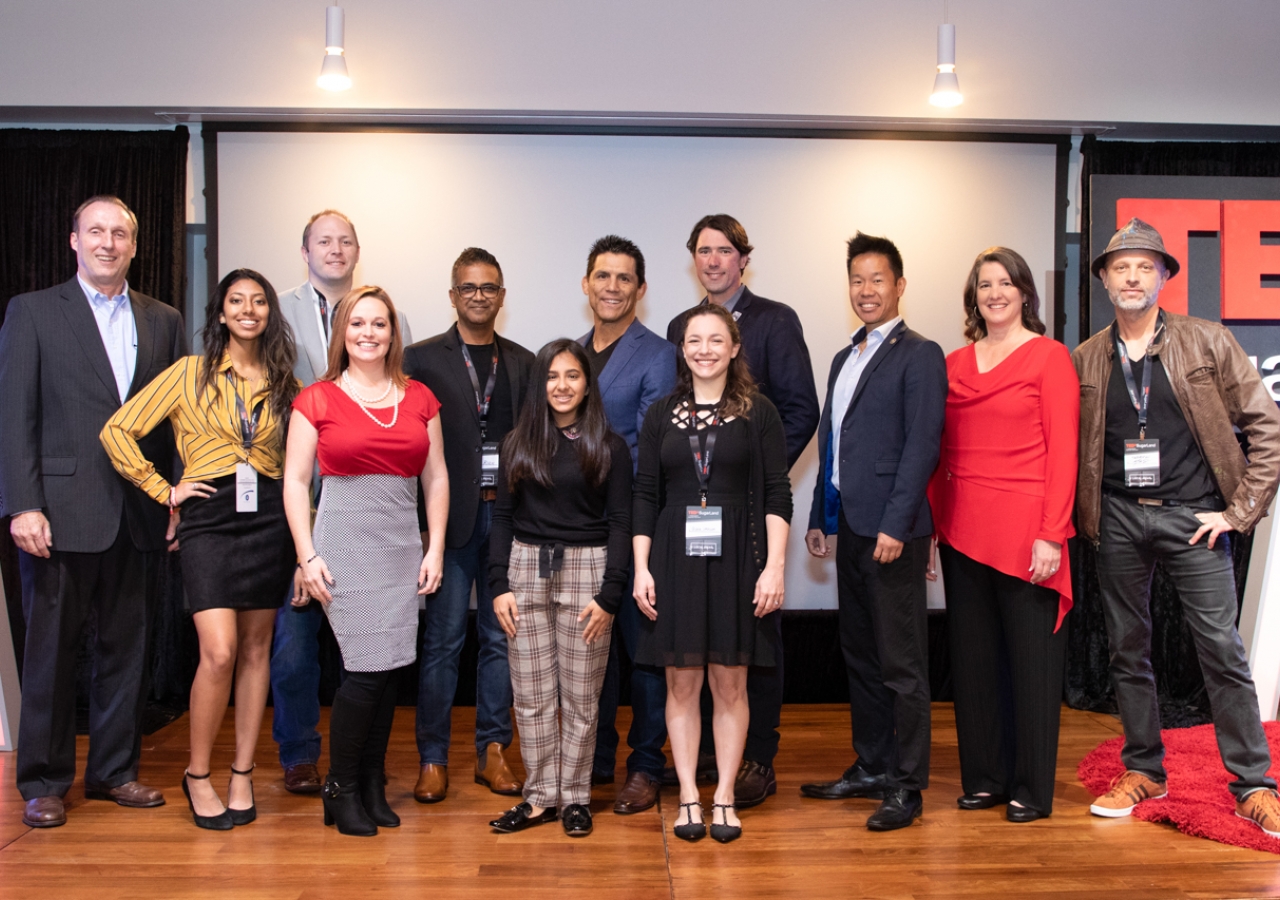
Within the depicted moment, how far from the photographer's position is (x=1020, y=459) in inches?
125

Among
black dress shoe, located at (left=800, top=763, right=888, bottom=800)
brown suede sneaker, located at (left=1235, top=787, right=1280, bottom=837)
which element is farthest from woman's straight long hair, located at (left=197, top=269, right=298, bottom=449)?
brown suede sneaker, located at (left=1235, top=787, right=1280, bottom=837)

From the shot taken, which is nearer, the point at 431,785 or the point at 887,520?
the point at 887,520

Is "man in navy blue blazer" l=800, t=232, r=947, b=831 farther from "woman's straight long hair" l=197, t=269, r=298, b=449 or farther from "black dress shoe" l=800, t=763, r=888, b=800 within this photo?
"woman's straight long hair" l=197, t=269, r=298, b=449

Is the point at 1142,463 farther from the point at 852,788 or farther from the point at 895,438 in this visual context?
the point at 852,788

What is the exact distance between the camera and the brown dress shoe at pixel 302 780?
11.5 ft

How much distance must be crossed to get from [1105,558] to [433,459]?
88.5 inches

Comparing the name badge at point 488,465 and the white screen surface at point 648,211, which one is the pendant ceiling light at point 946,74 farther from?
the name badge at point 488,465

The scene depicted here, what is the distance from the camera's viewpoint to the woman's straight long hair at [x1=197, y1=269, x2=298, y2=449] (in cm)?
320

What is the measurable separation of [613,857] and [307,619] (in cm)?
144

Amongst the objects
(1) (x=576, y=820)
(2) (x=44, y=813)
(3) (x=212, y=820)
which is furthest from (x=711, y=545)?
(2) (x=44, y=813)

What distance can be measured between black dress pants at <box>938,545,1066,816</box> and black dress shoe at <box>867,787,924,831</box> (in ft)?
0.89

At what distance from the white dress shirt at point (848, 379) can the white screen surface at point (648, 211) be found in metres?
1.39

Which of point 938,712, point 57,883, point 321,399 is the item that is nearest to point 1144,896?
point 938,712

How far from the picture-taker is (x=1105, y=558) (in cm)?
337
